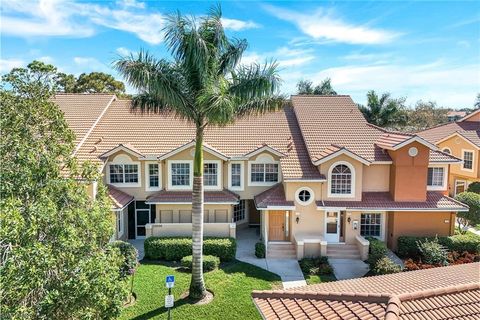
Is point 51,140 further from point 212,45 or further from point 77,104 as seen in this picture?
point 77,104

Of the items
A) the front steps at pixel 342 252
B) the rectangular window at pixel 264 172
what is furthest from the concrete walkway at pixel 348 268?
the rectangular window at pixel 264 172

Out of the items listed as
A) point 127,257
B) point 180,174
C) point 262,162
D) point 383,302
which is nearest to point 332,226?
point 262,162

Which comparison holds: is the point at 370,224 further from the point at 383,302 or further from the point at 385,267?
the point at 383,302

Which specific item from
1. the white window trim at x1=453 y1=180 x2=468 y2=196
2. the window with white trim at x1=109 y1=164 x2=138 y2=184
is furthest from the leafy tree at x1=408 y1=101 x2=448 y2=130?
Answer: the window with white trim at x1=109 y1=164 x2=138 y2=184

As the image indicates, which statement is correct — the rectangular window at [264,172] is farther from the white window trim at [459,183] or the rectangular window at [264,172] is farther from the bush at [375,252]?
the white window trim at [459,183]

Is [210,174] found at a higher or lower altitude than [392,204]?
higher

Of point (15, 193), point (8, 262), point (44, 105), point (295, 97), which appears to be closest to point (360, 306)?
point (8, 262)

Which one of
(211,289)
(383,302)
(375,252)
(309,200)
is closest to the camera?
(383,302)
